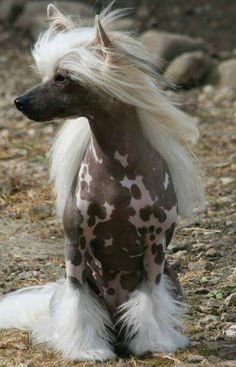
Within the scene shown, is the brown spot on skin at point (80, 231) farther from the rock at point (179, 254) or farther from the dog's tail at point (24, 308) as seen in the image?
the rock at point (179, 254)

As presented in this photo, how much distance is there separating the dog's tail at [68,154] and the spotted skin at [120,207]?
→ 52 millimetres

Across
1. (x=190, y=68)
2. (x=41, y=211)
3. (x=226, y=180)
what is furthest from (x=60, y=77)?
(x=190, y=68)

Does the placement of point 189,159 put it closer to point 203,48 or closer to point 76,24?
point 76,24

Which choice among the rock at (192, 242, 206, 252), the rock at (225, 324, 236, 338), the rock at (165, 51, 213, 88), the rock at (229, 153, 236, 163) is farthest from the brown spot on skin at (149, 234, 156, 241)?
the rock at (165, 51, 213, 88)

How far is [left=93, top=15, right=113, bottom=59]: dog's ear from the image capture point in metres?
3.30

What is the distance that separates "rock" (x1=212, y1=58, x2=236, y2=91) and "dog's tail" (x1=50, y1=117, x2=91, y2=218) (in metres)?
5.03

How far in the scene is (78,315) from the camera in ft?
11.7

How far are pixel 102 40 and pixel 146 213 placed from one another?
63 cm

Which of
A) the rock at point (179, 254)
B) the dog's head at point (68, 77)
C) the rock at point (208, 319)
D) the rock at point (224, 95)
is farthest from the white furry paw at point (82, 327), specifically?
the rock at point (224, 95)

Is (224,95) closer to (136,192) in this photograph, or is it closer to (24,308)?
(24,308)

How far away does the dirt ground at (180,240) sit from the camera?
3699mm

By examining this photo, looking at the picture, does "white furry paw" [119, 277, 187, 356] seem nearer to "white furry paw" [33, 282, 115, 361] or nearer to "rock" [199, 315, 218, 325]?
"white furry paw" [33, 282, 115, 361]

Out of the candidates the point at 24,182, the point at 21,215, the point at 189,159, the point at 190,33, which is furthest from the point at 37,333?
the point at 190,33

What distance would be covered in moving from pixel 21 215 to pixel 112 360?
6.85 feet
